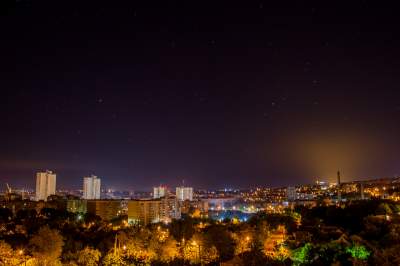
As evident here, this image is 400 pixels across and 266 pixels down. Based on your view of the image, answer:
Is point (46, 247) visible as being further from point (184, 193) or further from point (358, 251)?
point (184, 193)

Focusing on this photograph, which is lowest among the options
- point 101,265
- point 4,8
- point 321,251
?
point 101,265

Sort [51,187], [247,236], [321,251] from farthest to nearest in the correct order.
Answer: [51,187], [247,236], [321,251]

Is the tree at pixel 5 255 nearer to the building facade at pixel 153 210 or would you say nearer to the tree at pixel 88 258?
the tree at pixel 88 258

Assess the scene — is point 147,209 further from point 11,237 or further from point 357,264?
point 357,264

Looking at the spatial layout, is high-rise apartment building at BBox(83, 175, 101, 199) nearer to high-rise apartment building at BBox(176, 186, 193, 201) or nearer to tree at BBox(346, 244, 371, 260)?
high-rise apartment building at BBox(176, 186, 193, 201)

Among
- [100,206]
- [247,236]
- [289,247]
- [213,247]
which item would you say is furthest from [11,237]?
[100,206]

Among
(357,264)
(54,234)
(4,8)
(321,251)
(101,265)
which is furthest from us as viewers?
(54,234)

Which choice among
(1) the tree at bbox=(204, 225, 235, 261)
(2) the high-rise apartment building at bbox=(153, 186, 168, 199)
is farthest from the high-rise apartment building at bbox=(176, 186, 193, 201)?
(1) the tree at bbox=(204, 225, 235, 261)

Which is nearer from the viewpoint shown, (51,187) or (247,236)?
(247,236)

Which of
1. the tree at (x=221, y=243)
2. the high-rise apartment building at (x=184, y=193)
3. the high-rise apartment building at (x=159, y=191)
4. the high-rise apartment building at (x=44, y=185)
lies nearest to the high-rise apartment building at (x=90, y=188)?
the high-rise apartment building at (x=44, y=185)
